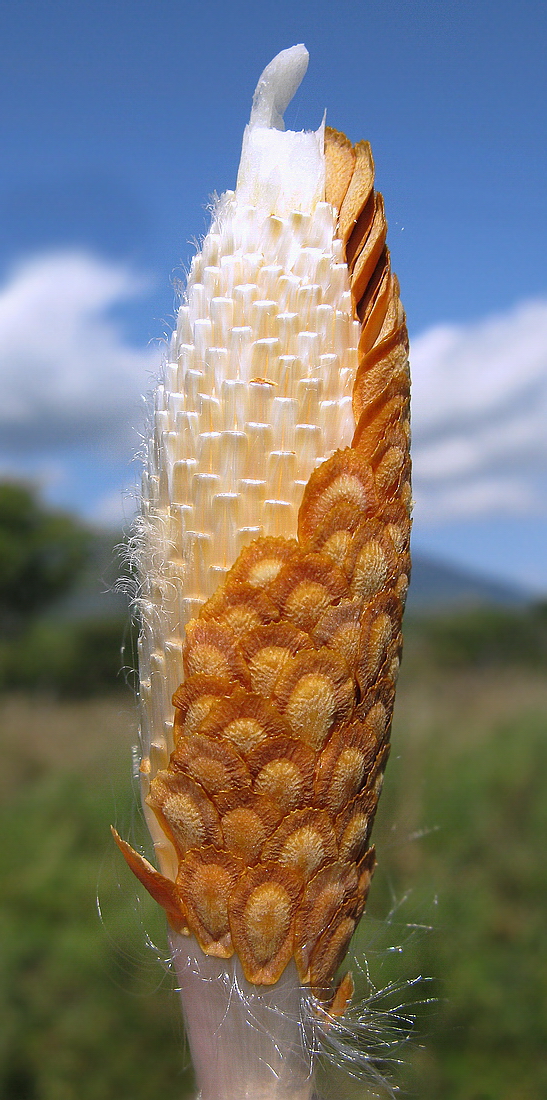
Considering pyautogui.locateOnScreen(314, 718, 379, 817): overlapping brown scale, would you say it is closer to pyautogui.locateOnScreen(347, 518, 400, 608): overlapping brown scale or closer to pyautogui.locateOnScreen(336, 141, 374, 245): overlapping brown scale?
pyautogui.locateOnScreen(347, 518, 400, 608): overlapping brown scale

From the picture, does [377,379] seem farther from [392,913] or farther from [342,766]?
[392,913]

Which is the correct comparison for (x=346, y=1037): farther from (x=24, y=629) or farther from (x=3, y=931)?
(x=24, y=629)

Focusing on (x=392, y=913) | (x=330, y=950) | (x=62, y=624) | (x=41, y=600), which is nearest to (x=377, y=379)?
(x=330, y=950)

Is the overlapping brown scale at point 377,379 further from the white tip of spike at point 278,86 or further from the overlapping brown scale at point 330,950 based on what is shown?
the overlapping brown scale at point 330,950

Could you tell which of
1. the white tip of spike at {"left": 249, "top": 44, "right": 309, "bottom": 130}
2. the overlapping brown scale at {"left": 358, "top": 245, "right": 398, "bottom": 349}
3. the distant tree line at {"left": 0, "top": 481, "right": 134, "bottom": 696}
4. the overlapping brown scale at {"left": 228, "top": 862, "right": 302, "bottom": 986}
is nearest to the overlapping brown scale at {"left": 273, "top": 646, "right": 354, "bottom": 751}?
the overlapping brown scale at {"left": 228, "top": 862, "right": 302, "bottom": 986}

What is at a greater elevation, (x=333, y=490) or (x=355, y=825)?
(x=333, y=490)

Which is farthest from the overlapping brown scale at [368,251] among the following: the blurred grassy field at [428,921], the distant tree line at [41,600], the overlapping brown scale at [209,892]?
the distant tree line at [41,600]

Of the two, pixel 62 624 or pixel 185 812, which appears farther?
pixel 62 624
